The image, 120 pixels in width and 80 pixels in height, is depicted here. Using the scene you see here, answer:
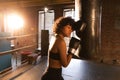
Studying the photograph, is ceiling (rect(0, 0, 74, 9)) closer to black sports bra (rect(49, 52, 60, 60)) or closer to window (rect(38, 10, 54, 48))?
window (rect(38, 10, 54, 48))

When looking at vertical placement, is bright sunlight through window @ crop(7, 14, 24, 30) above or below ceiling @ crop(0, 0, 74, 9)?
below

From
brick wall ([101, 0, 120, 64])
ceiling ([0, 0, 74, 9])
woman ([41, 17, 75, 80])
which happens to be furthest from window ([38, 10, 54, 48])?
woman ([41, 17, 75, 80])

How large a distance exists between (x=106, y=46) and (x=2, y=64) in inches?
124

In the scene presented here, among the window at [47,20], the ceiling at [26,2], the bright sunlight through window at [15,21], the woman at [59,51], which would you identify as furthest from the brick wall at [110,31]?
the bright sunlight through window at [15,21]

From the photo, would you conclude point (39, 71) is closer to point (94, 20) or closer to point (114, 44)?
point (94, 20)

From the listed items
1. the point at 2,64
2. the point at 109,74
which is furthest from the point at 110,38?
the point at 2,64

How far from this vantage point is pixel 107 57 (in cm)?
523

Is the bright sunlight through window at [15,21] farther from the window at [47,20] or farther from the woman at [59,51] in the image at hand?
the woman at [59,51]

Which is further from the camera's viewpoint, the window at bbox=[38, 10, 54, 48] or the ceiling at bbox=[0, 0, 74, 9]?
the window at bbox=[38, 10, 54, 48]

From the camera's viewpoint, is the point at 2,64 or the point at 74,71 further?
the point at 2,64

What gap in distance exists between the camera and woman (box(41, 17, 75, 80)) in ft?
5.39

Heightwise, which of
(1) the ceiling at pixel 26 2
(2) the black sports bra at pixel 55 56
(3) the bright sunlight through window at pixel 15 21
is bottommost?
(2) the black sports bra at pixel 55 56

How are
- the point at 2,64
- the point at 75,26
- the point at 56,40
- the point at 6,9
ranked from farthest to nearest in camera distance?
1. the point at 6,9
2. the point at 2,64
3. the point at 75,26
4. the point at 56,40

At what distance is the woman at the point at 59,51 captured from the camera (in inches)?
64.6
